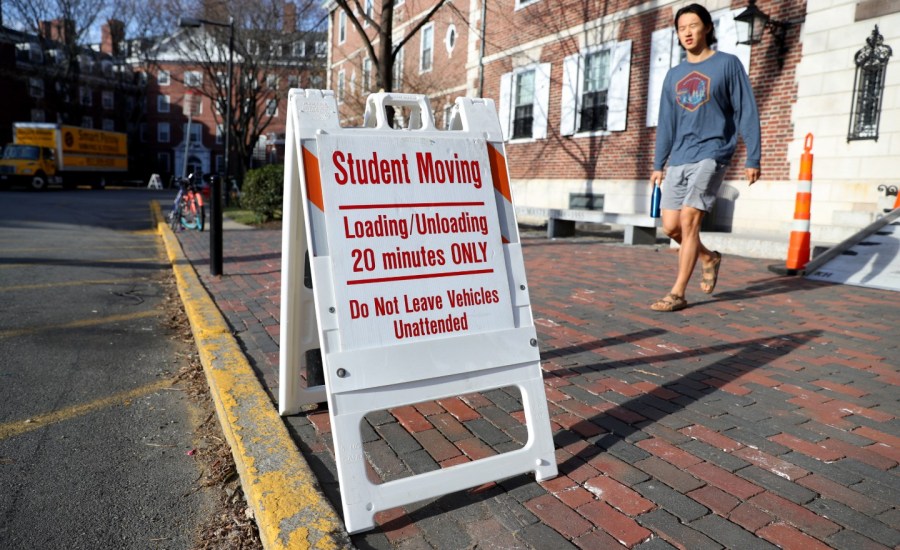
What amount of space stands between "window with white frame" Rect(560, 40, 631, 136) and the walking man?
31.9 feet

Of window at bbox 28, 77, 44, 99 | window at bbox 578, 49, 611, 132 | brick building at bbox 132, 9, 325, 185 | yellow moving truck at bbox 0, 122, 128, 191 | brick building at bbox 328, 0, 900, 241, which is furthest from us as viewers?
window at bbox 28, 77, 44, 99

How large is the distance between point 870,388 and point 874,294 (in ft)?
10.7

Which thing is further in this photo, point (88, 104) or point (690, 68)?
point (88, 104)

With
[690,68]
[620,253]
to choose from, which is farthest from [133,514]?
[620,253]

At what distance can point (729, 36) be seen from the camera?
12.0 meters

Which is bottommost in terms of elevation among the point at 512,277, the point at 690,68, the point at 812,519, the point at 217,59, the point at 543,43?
the point at 812,519

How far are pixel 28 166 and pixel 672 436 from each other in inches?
1402

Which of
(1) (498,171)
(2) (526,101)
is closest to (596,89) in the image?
(2) (526,101)

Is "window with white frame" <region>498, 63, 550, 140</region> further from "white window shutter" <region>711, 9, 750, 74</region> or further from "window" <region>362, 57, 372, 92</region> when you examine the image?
"white window shutter" <region>711, 9, 750, 74</region>

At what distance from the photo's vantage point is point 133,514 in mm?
2434

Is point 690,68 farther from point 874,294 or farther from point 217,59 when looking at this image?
point 217,59

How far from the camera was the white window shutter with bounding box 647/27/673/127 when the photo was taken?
1338 centimetres

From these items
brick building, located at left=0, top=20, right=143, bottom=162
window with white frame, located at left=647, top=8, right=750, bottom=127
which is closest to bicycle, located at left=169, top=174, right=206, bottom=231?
window with white frame, located at left=647, top=8, right=750, bottom=127

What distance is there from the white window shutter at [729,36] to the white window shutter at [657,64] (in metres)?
1.16
